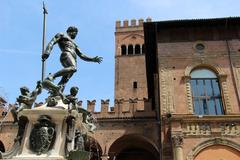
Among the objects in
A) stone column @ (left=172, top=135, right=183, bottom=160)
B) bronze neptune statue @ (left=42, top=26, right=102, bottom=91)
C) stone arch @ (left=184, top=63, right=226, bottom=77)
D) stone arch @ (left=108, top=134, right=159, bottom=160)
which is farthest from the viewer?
stone arch @ (left=108, top=134, right=159, bottom=160)

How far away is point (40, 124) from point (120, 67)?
1173 inches

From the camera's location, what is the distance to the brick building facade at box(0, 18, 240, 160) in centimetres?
1488

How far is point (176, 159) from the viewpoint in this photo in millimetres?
14266

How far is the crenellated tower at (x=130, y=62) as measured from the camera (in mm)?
33219

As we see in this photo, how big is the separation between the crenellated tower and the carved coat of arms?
26749mm

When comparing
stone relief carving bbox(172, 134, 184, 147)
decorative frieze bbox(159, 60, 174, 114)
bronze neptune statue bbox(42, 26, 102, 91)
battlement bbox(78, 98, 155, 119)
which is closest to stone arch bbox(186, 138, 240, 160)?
stone relief carving bbox(172, 134, 184, 147)

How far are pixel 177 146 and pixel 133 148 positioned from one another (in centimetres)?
561

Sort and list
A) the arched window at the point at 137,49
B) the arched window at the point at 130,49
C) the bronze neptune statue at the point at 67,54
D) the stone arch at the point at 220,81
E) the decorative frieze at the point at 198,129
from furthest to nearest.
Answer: the arched window at the point at 130,49, the arched window at the point at 137,49, the stone arch at the point at 220,81, the decorative frieze at the point at 198,129, the bronze neptune statue at the point at 67,54

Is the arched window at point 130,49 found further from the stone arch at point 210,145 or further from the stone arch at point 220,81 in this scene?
the stone arch at point 210,145

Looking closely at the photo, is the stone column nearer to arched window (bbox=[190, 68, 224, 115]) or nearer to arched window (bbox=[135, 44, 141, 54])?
arched window (bbox=[190, 68, 224, 115])

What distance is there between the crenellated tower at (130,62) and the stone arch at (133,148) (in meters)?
12.0

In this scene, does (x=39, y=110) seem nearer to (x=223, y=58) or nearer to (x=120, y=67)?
(x=223, y=58)

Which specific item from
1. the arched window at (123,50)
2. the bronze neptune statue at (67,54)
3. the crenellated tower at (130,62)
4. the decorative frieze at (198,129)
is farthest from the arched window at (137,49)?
the bronze neptune statue at (67,54)

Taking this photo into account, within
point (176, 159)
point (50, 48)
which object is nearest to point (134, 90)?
point (176, 159)
